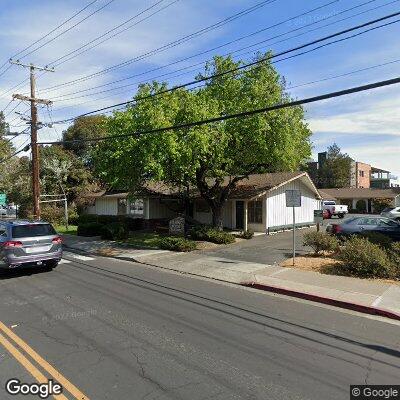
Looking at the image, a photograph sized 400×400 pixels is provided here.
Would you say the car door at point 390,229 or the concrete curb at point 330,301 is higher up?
the car door at point 390,229

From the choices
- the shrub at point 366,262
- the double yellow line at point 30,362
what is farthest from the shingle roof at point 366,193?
the double yellow line at point 30,362

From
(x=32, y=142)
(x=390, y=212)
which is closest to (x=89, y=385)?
(x=32, y=142)

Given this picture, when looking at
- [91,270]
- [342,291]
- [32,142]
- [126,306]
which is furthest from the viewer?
[32,142]

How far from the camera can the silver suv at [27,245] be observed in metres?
13.0

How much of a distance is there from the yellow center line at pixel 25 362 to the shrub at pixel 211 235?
1466cm

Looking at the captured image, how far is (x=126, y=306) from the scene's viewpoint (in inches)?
369

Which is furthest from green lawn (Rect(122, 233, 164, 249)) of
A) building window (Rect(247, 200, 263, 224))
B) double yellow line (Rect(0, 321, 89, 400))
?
double yellow line (Rect(0, 321, 89, 400))

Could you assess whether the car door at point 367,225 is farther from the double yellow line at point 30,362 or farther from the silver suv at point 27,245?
the double yellow line at point 30,362

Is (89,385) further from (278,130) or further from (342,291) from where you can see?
(278,130)

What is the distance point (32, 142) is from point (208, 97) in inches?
413

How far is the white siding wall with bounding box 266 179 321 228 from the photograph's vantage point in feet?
88.0

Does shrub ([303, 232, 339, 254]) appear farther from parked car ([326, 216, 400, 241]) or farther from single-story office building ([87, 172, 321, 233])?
single-story office building ([87, 172, 321, 233])

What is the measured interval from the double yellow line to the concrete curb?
21.0 ft

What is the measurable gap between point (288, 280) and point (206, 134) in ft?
30.6
